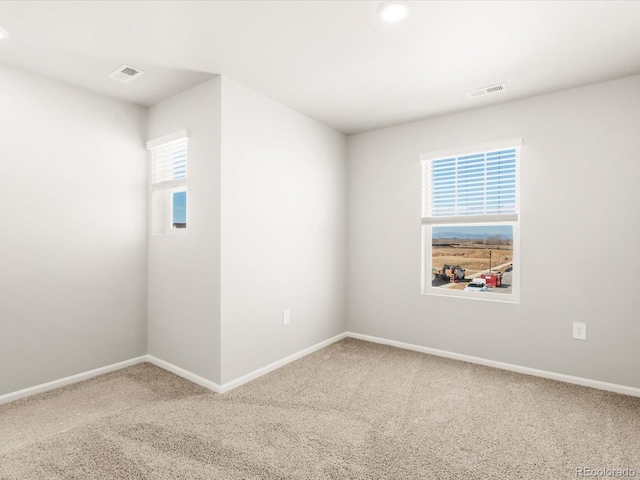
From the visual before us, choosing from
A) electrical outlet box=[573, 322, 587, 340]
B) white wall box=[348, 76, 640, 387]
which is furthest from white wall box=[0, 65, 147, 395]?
electrical outlet box=[573, 322, 587, 340]

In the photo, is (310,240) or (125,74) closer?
(125,74)

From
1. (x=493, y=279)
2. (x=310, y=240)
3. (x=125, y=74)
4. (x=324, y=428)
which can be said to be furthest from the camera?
(x=310, y=240)

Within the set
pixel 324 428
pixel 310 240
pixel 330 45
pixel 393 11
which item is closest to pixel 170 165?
pixel 310 240

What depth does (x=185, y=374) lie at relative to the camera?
3.01 metres

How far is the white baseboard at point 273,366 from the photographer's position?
2.79 meters

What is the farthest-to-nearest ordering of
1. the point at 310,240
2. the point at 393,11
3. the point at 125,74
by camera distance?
the point at 310,240 → the point at 125,74 → the point at 393,11

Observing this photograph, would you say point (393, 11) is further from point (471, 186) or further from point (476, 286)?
point (476, 286)

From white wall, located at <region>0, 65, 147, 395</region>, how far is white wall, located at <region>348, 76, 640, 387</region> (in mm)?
2633

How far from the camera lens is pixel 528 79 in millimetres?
2754

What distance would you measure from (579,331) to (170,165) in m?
3.81

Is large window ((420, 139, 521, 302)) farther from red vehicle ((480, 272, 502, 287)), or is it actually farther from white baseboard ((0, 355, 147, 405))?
white baseboard ((0, 355, 147, 405))

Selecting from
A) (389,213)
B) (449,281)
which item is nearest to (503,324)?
(449,281)

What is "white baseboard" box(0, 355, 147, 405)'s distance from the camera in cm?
259

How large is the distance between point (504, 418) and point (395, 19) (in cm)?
258
